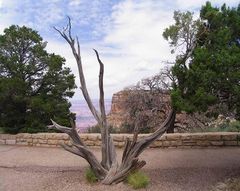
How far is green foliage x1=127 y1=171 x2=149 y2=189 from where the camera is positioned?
7.10 m

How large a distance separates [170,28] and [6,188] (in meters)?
5.07

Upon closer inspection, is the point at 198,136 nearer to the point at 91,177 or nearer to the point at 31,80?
the point at 91,177

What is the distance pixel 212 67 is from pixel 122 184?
8.78 feet

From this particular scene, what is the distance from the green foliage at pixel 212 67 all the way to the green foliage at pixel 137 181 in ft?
4.74

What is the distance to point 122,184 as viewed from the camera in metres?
7.38

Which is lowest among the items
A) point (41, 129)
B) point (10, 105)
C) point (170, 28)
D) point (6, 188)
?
point (6, 188)

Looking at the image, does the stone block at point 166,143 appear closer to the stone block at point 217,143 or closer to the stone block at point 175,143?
the stone block at point 175,143

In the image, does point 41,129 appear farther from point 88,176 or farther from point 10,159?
point 88,176

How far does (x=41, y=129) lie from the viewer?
1352 centimetres

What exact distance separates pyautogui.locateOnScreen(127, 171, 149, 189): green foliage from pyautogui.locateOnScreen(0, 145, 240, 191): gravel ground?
0.10 m

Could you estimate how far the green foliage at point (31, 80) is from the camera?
1341 centimetres

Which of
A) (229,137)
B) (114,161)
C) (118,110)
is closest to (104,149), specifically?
(114,161)

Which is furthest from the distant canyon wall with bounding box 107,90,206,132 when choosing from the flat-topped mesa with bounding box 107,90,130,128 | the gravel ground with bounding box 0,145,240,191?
the gravel ground with bounding box 0,145,240,191

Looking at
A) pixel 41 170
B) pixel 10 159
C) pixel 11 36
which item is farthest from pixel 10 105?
pixel 41 170
